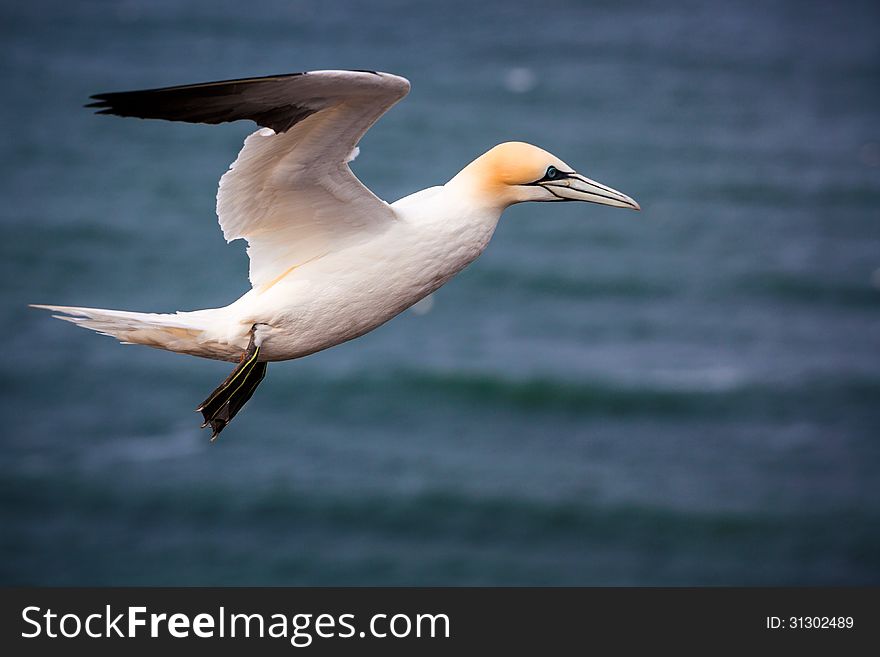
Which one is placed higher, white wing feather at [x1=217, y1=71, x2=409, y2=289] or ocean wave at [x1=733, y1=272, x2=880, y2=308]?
ocean wave at [x1=733, y1=272, x2=880, y2=308]

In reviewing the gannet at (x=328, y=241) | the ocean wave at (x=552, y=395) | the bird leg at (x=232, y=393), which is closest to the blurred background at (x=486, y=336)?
the ocean wave at (x=552, y=395)

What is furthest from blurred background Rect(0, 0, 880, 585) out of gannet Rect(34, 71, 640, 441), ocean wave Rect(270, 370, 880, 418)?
gannet Rect(34, 71, 640, 441)

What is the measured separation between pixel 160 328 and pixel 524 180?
187cm

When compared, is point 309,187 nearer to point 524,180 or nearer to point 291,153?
point 291,153

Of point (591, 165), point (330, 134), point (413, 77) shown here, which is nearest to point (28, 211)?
point (413, 77)

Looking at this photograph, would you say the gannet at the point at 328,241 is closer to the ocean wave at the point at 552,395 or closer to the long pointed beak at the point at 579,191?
the long pointed beak at the point at 579,191

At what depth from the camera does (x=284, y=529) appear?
29.3 m

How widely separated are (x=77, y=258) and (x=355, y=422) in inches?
432

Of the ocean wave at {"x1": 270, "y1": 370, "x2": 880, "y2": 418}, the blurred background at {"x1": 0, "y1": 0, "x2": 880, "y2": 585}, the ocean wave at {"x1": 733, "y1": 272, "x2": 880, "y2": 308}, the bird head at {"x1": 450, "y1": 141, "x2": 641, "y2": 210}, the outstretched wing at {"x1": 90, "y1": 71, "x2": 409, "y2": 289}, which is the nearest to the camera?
the outstretched wing at {"x1": 90, "y1": 71, "x2": 409, "y2": 289}

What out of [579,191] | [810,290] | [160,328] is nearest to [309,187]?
[160,328]

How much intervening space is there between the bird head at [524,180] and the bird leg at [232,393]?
126 cm

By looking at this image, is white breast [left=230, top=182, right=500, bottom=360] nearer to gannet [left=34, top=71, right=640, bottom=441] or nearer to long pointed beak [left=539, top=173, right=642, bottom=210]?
gannet [left=34, top=71, right=640, bottom=441]

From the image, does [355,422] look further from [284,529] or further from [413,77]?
[413,77]

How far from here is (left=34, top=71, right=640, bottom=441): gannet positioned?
22.7 ft
